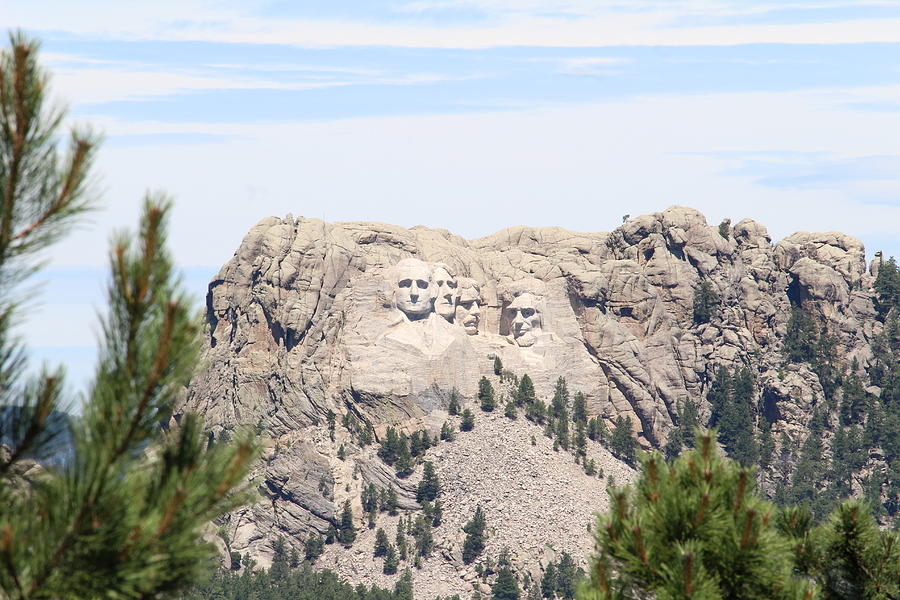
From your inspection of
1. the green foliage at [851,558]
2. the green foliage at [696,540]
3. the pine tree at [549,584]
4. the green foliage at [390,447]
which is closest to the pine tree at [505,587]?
the pine tree at [549,584]

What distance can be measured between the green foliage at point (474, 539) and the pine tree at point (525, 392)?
40.5 feet

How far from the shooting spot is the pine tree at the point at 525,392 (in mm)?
139125

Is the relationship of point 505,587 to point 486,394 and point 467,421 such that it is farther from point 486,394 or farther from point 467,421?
point 486,394

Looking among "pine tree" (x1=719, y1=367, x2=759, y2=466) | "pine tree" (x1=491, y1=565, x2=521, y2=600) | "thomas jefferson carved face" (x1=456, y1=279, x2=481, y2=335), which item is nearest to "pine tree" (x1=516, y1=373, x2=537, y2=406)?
"thomas jefferson carved face" (x1=456, y1=279, x2=481, y2=335)

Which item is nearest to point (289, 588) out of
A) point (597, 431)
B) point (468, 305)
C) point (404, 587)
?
point (404, 587)

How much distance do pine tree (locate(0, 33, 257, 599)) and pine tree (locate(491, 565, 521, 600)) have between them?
11024cm

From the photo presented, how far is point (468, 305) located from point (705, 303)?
31.9 metres

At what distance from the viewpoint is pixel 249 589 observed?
125750mm

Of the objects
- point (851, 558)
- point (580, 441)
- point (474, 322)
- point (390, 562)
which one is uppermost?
point (851, 558)

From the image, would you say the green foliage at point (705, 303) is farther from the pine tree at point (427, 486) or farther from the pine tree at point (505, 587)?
the pine tree at point (505, 587)

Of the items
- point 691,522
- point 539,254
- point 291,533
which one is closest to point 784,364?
point 539,254

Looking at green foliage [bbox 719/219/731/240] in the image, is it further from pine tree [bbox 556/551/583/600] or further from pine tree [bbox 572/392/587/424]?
pine tree [bbox 556/551/583/600]

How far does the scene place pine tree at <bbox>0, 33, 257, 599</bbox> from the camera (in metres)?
16.6

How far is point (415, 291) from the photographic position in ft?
423
